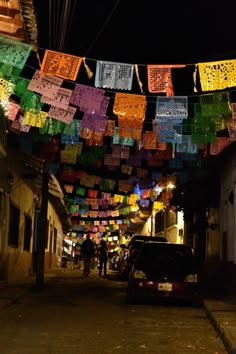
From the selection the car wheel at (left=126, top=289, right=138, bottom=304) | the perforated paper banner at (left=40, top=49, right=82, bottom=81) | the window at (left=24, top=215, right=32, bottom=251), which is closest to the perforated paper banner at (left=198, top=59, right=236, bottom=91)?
the perforated paper banner at (left=40, top=49, right=82, bottom=81)

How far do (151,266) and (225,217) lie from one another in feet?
22.6

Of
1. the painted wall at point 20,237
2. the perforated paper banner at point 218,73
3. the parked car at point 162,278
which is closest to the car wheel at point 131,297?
the parked car at point 162,278

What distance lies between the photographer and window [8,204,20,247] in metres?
20.9

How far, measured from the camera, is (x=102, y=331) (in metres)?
10.6

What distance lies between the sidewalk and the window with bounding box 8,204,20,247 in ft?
6.73

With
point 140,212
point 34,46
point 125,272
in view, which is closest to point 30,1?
point 34,46

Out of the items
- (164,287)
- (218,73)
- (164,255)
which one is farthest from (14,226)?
(218,73)

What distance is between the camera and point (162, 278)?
1502 centimetres

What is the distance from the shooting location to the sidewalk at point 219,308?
9934 millimetres

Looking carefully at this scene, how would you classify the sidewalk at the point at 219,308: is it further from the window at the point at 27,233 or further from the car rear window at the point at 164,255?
the window at the point at 27,233

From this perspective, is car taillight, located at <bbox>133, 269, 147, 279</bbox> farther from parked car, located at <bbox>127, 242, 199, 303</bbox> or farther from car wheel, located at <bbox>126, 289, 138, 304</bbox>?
car wheel, located at <bbox>126, 289, 138, 304</bbox>

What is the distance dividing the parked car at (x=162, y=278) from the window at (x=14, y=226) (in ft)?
21.5

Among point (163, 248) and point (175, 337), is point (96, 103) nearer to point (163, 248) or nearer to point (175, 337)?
point (163, 248)

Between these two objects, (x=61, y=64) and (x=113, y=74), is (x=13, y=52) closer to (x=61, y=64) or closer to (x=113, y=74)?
(x=61, y=64)
